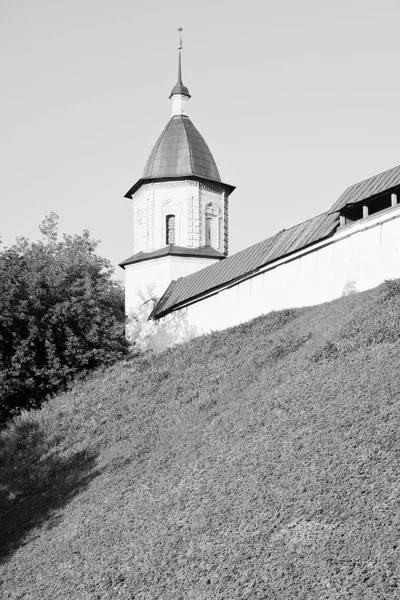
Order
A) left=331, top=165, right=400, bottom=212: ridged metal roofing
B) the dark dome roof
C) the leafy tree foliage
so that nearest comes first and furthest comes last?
left=331, top=165, right=400, bottom=212: ridged metal roofing < the leafy tree foliage < the dark dome roof

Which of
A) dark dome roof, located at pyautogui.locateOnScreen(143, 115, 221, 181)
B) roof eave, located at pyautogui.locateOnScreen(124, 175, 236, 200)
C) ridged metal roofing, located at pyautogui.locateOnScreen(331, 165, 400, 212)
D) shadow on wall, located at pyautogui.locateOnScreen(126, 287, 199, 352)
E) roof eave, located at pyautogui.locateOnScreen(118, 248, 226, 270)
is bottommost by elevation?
shadow on wall, located at pyautogui.locateOnScreen(126, 287, 199, 352)

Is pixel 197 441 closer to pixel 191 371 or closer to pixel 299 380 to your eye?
pixel 299 380

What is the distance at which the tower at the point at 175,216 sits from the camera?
33.6m

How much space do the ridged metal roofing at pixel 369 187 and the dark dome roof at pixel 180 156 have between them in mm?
11536

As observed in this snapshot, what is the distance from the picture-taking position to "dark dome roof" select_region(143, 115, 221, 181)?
34.5 m

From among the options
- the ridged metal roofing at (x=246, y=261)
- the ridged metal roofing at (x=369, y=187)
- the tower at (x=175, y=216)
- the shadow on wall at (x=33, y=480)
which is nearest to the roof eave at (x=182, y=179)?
the tower at (x=175, y=216)

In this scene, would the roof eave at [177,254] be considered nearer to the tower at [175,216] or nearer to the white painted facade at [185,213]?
the tower at [175,216]

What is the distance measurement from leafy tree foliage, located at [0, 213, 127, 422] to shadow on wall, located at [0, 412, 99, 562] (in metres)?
3.23

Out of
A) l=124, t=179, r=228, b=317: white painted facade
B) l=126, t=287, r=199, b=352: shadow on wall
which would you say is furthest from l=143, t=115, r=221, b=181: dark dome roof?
l=126, t=287, r=199, b=352: shadow on wall

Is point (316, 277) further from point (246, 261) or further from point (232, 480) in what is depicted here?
point (232, 480)

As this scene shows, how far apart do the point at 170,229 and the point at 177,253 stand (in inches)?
64.5

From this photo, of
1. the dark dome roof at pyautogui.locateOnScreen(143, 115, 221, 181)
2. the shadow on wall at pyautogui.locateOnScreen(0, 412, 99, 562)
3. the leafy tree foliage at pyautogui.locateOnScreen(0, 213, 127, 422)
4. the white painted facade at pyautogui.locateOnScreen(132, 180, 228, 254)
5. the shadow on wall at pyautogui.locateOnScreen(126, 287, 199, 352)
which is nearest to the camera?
the shadow on wall at pyautogui.locateOnScreen(0, 412, 99, 562)

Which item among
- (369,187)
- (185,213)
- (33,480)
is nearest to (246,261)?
Result: (369,187)

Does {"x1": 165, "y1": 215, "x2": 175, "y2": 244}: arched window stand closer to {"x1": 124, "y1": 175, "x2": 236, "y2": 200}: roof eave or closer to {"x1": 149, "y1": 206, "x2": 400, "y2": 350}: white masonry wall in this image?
{"x1": 124, "y1": 175, "x2": 236, "y2": 200}: roof eave
